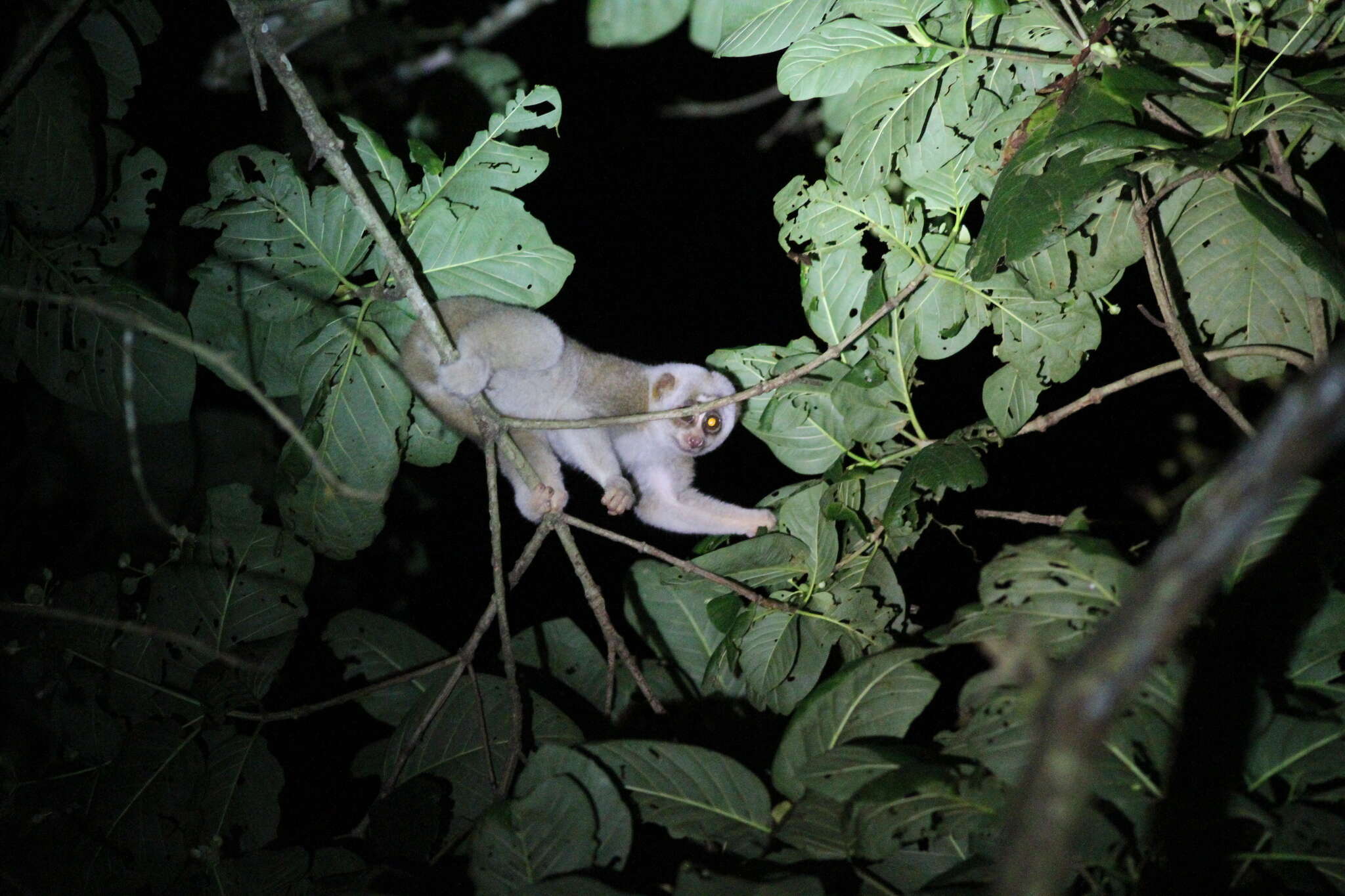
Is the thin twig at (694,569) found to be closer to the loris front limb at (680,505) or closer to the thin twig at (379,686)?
the thin twig at (379,686)

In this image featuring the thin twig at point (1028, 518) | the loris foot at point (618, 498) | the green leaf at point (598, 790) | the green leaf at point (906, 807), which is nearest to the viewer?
the green leaf at point (906, 807)

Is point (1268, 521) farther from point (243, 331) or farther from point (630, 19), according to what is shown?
point (243, 331)

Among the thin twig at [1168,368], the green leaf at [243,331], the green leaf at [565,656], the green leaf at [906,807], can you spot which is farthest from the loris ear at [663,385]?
the green leaf at [906,807]

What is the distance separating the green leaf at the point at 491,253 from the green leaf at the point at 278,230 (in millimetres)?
226

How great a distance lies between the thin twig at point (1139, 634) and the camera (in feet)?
2.41

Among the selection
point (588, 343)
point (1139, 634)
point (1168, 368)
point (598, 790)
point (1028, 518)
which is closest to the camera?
point (1139, 634)

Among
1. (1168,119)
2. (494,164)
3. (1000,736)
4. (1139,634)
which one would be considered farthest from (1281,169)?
(494,164)

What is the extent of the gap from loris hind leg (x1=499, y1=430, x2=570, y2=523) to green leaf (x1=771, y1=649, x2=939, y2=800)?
1.31m

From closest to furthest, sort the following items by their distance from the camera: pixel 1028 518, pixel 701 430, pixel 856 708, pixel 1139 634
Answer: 1. pixel 1139 634
2. pixel 856 708
3. pixel 1028 518
4. pixel 701 430

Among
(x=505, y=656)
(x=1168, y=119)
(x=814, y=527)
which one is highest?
(x=1168, y=119)

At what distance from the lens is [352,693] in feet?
8.97

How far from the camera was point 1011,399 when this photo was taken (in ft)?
8.05

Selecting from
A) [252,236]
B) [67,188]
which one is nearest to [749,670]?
[252,236]

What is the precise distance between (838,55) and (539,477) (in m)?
1.83
